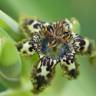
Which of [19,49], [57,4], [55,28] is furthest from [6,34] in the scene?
[57,4]

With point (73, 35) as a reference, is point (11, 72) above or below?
below

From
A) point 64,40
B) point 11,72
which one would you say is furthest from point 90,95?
point 11,72

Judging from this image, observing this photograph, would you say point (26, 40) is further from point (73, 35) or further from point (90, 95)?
point (90, 95)

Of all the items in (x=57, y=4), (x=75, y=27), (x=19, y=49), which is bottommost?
(x=19, y=49)

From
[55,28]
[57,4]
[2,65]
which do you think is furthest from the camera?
[57,4]

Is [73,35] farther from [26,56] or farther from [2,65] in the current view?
[2,65]

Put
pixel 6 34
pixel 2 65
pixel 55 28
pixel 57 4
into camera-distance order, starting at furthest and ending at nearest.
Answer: pixel 57 4, pixel 55 28, pixel 6 34, pixel 2 65

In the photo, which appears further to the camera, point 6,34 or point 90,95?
point 90,95
